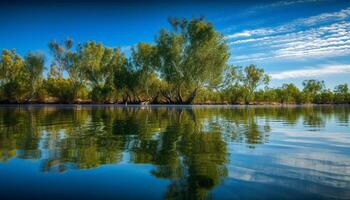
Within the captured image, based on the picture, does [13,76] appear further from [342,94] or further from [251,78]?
[342,94]

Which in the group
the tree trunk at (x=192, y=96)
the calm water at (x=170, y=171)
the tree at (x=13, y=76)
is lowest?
the calm water at (x=170, y=171)

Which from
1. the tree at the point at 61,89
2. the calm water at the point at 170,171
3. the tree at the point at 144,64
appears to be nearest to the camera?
the calm water at the point at 170,171

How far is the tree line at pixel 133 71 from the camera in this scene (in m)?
62.5

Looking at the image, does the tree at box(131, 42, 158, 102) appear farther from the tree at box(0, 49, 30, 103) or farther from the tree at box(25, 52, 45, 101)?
the tree at box(0, 49, 30, 103)

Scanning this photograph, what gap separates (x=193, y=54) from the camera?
62562 millimetres

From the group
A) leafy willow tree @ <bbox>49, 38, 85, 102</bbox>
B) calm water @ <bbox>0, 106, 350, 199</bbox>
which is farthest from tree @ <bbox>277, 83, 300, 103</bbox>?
calm water @ <bbox>0, 106, 350, 199</bbox>

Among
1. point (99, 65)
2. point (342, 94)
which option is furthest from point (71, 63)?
point (342, 94)

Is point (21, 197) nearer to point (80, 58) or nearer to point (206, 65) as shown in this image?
point (206, 65)

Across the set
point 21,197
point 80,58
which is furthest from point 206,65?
point 21,197

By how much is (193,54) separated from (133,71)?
20955 millimetres

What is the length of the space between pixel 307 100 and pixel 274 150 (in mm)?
146538

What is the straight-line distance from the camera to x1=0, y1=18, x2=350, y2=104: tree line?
205ft

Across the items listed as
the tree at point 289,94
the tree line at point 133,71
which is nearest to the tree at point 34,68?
the tree line at point 133,71

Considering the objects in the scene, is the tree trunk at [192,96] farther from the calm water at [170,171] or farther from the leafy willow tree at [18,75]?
the calm water at [170,171]
